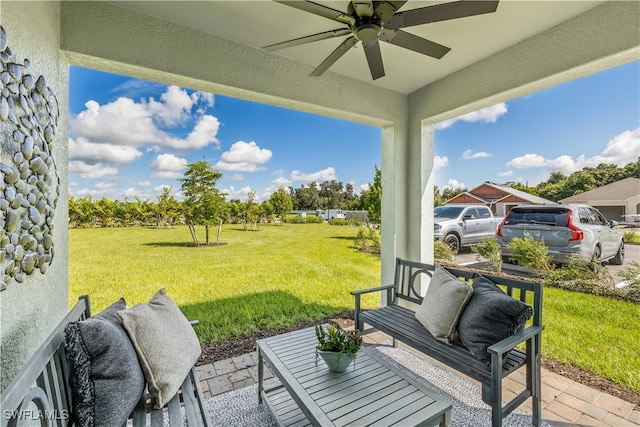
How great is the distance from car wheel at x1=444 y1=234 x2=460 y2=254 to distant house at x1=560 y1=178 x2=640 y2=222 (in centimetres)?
127

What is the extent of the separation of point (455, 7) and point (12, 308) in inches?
95.1

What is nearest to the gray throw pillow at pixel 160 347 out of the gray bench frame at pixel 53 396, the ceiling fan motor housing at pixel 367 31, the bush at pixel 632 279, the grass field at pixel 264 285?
the gray bench frame at pixel 53 396

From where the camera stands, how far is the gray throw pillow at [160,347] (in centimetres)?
145

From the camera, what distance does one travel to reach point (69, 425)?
127cm

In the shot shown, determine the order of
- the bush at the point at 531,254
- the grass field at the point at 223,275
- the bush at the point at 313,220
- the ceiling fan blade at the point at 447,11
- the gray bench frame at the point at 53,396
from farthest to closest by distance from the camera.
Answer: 1. the bush at the point at 313,220
2. the grass field at the point at 223,275
3. the bush at the point at 531,254
4. the ceiling fan blade at the point at 447,11
5. the gray bench frame at the point at 53,396

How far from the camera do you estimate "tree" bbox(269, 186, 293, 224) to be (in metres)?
4.59

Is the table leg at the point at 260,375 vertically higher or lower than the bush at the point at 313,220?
lower

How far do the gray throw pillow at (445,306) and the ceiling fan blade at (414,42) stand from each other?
162cm

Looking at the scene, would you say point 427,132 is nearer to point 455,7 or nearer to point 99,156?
point 455,7

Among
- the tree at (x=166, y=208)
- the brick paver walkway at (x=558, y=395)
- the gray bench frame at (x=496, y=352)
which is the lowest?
the brick paver walkway at (x=558, y=395)

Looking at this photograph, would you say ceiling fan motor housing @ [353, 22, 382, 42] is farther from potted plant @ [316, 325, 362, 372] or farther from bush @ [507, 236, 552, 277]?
bush @ [507, 236, 552, 277]

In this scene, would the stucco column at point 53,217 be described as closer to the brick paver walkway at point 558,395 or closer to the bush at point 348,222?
the brick paver walkway at point 558,395

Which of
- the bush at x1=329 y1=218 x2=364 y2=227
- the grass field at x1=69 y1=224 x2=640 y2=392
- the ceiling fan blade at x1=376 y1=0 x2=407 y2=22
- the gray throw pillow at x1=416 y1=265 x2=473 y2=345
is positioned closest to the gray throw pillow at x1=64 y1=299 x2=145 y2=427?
the grass field at x1=69 y1=224 x2=640 y2=392

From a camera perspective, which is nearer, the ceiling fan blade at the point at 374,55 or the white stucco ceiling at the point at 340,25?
the ceiling fan blade at the point at 374,55
